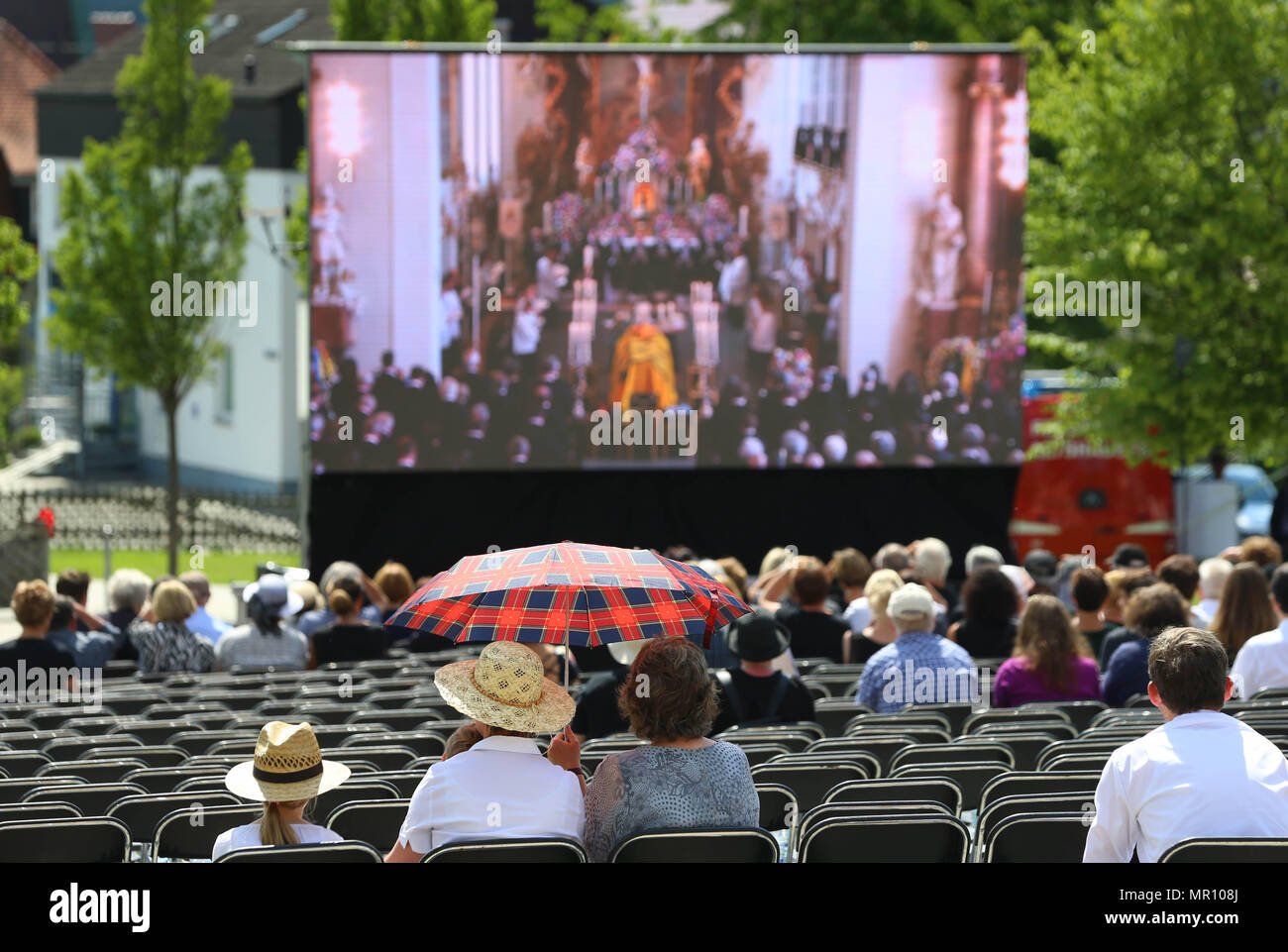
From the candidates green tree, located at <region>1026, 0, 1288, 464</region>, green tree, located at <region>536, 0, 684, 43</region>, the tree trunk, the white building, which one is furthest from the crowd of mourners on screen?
the white building

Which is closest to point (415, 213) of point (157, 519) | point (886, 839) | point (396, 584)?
point (396, 584)

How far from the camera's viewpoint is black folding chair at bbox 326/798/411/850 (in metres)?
4.84

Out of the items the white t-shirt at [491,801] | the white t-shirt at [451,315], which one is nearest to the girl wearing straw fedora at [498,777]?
the white t-shirt at [491,801]

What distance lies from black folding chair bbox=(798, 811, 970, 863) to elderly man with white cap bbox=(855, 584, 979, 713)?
328cm

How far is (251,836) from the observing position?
175 inches

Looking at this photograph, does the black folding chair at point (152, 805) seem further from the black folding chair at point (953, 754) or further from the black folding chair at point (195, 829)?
the black folding chair at point (953, 754)

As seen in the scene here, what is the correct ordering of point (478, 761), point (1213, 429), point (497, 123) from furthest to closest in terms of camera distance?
point (1213, 429), point (497, 123), point (478, 761)

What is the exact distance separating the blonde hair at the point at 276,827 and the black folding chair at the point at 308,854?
1.59 feet

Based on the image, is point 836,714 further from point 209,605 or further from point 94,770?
point 209,605

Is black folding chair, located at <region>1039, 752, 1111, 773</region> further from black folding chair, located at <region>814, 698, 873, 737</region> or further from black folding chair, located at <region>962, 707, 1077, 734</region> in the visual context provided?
black folding chair, located at <region>814, 698, 873, 737</region>
